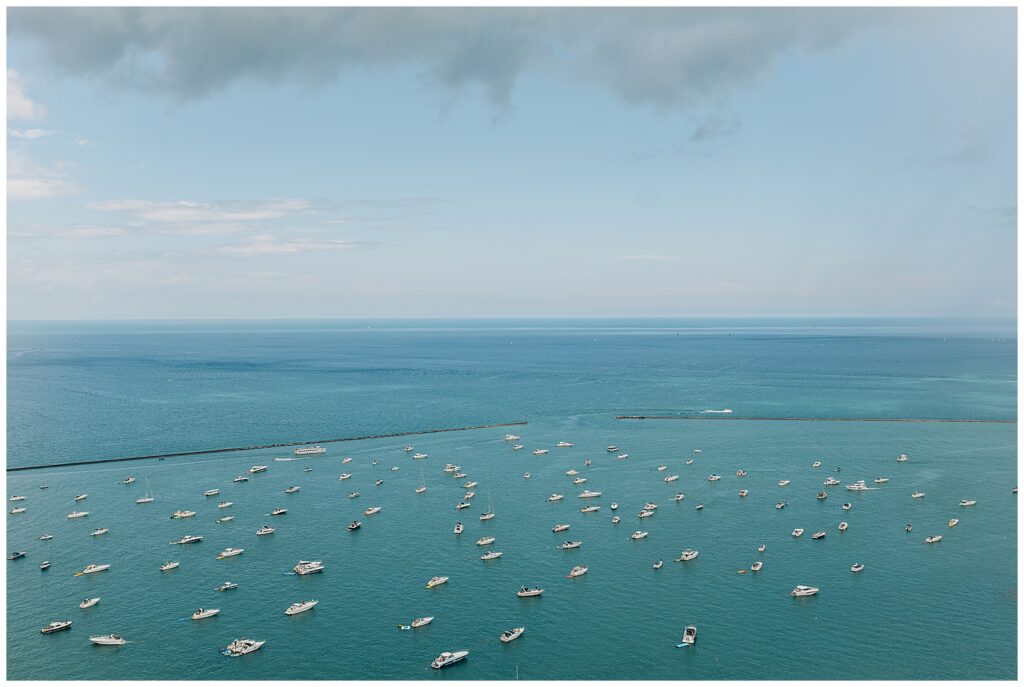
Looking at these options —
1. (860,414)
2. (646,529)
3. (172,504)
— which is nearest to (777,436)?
(860,414)

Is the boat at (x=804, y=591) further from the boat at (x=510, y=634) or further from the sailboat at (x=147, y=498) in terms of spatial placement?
the sailboat at (x=147, y=498)

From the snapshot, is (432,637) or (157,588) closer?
(432,637)

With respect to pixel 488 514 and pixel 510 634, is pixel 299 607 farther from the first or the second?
pixel 488 514

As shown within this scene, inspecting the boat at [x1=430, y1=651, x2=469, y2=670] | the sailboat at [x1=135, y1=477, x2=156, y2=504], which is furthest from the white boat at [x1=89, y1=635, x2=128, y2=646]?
the sailboat at [x1=135, y1=477, x2=156, y2=504]

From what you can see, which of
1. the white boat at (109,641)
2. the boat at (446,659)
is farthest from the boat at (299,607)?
the boat at (446,659)

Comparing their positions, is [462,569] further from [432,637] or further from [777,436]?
[777,436]

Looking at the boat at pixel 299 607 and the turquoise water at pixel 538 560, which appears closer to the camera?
the turquoise water at pixel 538 560

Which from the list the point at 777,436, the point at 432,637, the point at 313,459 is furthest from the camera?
the point at 777,436

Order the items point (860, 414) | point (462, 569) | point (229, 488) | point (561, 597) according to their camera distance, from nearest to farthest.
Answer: point (561, 597)
point (462, 569)
point (229, 488)
point (860, 414)
